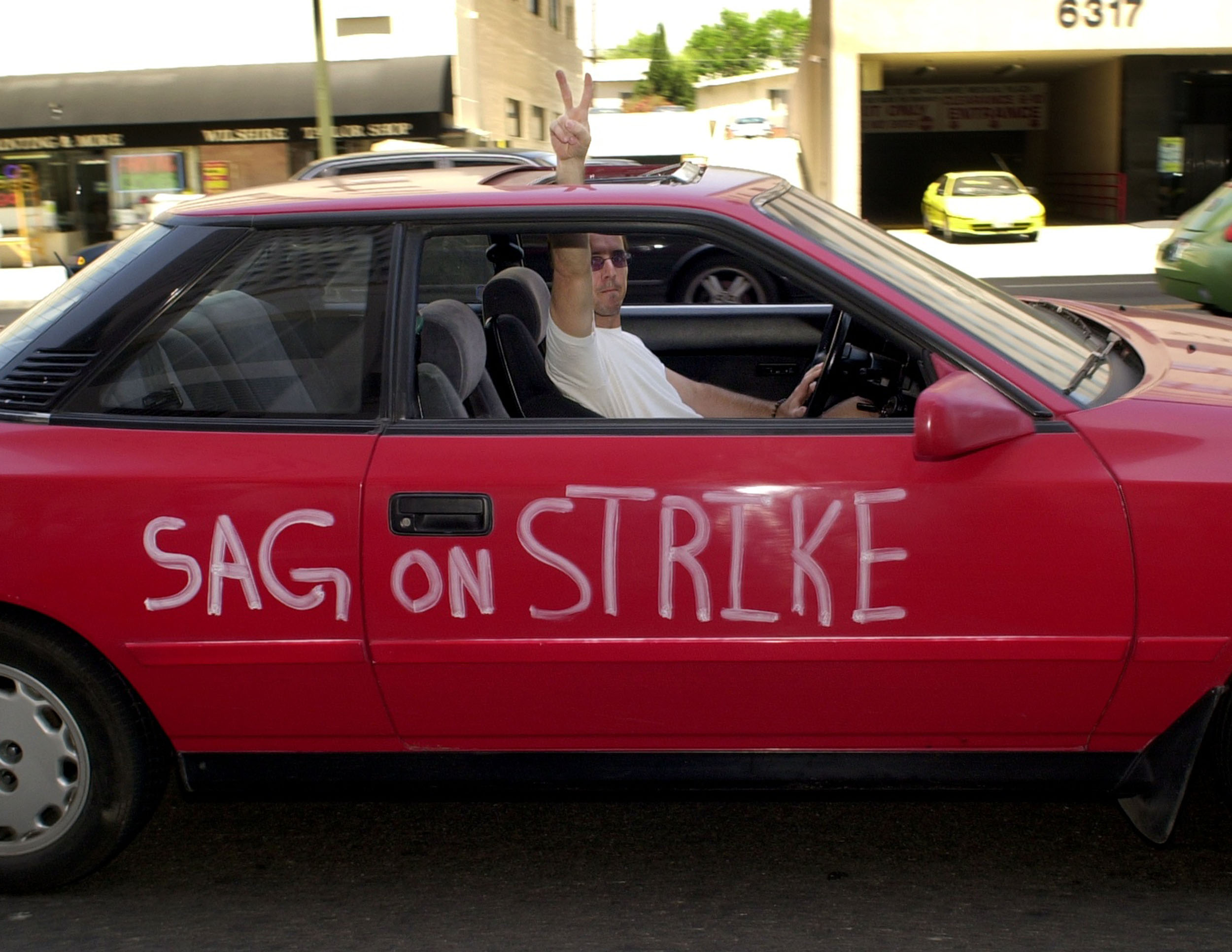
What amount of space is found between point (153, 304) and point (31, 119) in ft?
75.6

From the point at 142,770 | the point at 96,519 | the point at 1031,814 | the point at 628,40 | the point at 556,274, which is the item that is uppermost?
the point at 628,40

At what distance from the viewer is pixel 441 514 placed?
2748mm

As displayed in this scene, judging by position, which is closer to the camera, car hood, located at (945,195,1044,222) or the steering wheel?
the steering wheel

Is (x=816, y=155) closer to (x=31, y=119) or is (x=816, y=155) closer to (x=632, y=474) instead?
(x=31, y=119)

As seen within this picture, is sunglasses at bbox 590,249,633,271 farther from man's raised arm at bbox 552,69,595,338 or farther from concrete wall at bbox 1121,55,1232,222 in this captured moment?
concrete wall at bbox 1121,55,1232,222

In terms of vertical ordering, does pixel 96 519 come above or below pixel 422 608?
above

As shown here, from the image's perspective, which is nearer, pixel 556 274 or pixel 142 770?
pixel 142 770

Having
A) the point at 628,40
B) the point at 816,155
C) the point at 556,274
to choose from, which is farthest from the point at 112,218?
the point at 628,40

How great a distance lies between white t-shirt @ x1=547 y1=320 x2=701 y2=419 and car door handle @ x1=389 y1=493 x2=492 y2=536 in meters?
0.74

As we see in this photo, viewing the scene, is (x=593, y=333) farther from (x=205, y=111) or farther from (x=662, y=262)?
(x=205, y=111)

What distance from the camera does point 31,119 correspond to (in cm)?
2342

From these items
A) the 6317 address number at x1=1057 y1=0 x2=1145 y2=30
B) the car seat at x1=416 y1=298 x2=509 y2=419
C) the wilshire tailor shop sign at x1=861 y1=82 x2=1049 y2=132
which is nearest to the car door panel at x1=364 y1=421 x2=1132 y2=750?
the car seat at x1=416 y1=298 x2=509 y2=419

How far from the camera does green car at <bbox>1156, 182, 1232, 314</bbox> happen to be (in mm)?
11430

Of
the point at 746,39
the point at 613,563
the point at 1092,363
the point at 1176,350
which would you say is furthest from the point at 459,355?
the point at 746,39
